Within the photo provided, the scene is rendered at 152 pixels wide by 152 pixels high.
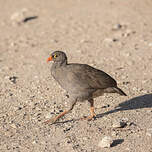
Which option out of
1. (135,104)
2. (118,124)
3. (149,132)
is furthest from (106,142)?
(135,104)

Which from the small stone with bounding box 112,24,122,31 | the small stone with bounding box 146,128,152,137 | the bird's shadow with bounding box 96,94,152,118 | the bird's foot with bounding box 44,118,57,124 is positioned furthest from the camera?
the small stone with bounding box 112,24,122,31

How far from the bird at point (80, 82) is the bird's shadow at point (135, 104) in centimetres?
50

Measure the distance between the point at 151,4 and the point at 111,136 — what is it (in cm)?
949

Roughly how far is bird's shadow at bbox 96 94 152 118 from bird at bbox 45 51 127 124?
0.50m

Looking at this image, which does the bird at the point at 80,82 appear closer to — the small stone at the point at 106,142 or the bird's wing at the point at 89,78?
the bird's wing at the point at 89,78

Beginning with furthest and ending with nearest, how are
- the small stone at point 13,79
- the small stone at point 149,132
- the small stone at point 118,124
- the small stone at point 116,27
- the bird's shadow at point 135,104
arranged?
1. the small stone at point 116,27
2. the small stone at point 13,79
3. the bird's shadow at point 135,104
4. the small stone at point 118,124
5. the small stone at point 149,132

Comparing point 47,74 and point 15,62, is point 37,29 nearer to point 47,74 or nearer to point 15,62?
point 15,62

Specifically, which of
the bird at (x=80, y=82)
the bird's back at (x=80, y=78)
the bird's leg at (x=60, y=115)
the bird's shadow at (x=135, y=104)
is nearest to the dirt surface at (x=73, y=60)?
the bird's shadow at (x=135, y=104)

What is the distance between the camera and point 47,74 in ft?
31.7

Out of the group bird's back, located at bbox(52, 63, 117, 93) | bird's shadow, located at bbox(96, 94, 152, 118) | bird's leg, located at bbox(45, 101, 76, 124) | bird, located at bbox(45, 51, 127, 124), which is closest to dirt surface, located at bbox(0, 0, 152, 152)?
bird's shadow, located at bbox(96, 94, 152, 118)

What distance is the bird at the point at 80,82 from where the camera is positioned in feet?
23.7

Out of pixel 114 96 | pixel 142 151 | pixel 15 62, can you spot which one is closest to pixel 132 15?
pixel 15 62

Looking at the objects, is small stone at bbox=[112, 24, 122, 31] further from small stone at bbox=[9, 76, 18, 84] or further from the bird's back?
the bird's back

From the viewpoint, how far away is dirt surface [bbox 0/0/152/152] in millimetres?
6676
